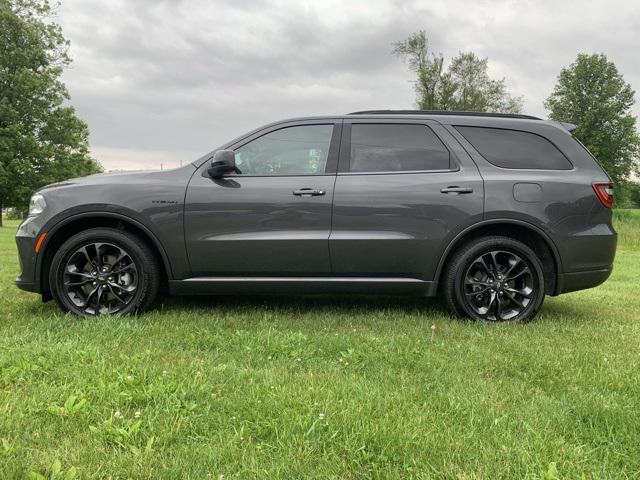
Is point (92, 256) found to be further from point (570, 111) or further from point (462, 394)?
point (570, 111)

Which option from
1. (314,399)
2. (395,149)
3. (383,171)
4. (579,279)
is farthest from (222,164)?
(579,279)

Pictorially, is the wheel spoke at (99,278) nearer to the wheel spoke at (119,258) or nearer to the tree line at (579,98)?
the wheel spoke at (119,258)

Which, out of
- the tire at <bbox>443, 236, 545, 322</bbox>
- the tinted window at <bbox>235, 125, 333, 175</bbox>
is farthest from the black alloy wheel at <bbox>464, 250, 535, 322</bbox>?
the tinted window at <bbox>235, 125, 333, 175</bbox>

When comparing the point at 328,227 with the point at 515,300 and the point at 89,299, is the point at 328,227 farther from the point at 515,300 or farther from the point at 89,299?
the point at 89,299

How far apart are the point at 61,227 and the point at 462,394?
11.0ft

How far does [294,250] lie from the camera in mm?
3941

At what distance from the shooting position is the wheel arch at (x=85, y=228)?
396cm

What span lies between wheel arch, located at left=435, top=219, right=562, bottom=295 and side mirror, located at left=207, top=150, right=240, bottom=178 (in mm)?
1871

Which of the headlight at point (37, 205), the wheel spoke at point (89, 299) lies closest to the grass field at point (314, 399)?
the wheel spoke at point (89, 299)

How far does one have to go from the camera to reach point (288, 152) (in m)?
4.14

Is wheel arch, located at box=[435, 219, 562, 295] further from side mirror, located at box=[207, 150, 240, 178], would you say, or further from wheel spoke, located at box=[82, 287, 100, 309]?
wheel spoke, located at box=[82, 287, 100, 309]

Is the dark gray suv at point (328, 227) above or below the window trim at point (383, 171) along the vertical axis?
below

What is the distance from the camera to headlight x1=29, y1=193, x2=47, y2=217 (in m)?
3.99

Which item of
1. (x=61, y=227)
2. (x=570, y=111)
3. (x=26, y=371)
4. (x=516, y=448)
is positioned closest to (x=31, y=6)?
(x=61, y=227)
